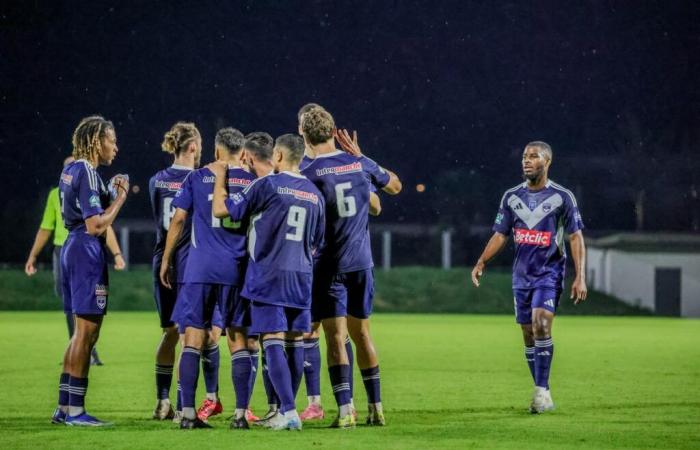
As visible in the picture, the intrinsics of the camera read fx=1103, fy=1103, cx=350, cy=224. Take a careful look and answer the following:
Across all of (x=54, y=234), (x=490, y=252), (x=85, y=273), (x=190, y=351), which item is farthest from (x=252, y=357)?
(x=54, y=234)

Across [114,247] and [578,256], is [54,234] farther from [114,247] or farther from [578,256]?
[578,256]

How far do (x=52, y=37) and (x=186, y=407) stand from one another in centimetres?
4794

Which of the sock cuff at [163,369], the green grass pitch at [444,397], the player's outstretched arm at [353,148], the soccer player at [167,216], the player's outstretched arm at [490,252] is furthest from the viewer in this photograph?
the player's outstretched arm at [490,252]

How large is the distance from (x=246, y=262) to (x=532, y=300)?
10.0ft

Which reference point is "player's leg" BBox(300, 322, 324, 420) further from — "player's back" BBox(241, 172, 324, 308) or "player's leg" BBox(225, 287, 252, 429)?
"player's back" BBox(241, 172, 324, 308)

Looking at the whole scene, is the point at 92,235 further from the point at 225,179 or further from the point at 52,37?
the point at 52,37

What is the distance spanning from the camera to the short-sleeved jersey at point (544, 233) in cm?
1005

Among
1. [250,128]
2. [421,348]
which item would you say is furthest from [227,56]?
[421,348]

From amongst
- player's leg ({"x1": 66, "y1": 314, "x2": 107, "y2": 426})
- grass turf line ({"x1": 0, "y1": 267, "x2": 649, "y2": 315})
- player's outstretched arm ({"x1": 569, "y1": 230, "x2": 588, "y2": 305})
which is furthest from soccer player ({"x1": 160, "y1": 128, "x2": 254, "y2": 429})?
grass turf line ({"x1": 0, "y1": 267, "x2": 649, "y2": 315})

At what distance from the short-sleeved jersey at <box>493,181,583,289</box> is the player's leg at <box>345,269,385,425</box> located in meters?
2.13

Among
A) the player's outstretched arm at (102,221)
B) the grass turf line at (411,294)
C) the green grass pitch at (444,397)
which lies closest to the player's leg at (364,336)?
the green grass pitch at (444,397)

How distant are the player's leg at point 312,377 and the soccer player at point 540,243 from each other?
2.14 meters

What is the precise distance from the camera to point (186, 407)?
7.95m

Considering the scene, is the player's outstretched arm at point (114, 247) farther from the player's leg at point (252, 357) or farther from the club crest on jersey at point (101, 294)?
Result: the player's leg at point (252, 357)
